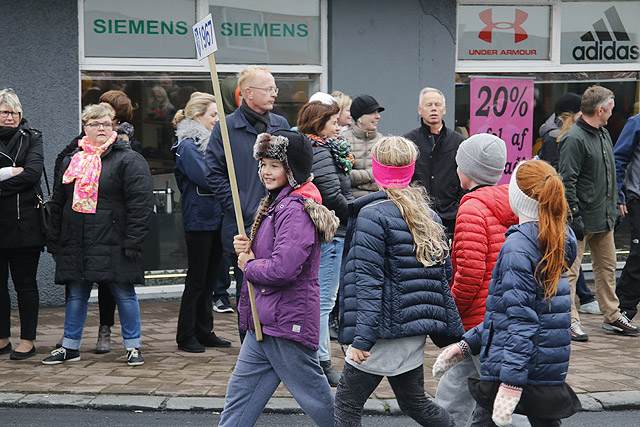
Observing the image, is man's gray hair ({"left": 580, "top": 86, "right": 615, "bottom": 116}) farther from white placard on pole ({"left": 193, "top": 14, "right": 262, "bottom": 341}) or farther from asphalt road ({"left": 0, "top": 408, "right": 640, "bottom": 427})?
white placard on pole ({"left": 193, "top": 14, "right": 262, "bottom": 341})

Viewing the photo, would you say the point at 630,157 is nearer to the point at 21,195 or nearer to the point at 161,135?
the point at 161,135

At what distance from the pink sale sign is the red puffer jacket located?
21.3 feet

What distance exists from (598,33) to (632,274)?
4234mm

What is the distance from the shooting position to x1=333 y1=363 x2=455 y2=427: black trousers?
4.89 metres

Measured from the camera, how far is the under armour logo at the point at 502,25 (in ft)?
38.2

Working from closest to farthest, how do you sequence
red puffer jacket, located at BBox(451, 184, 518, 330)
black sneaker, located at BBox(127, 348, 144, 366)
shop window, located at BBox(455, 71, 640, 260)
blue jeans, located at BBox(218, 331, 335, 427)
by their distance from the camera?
blue jeans, located at BBox(218, 331, 335, 427), red puffer jacket, located at BBox(451, 184, 518, 330), black sneaker, located at BBox(127, 348, 144, 366), shop window, located at BBox(455, 71, 640, 260)

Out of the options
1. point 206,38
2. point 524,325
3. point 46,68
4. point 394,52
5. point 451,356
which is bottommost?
point 451,356

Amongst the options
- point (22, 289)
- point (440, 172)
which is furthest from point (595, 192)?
point (22, 289)

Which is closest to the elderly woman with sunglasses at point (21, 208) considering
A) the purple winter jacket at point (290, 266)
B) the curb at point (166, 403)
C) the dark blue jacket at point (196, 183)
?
the dark blue jacket at point (196, 183)

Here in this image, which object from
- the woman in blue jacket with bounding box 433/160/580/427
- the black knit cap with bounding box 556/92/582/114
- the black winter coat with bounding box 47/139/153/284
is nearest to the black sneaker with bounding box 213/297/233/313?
the black winter coat with bounding box 47/139/153/284

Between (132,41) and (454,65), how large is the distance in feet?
12.1

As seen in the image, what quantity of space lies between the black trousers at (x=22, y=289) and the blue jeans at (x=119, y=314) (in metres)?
0.39

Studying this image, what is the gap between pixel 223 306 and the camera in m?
9.94

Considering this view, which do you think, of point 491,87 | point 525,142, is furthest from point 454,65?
point 525,142
